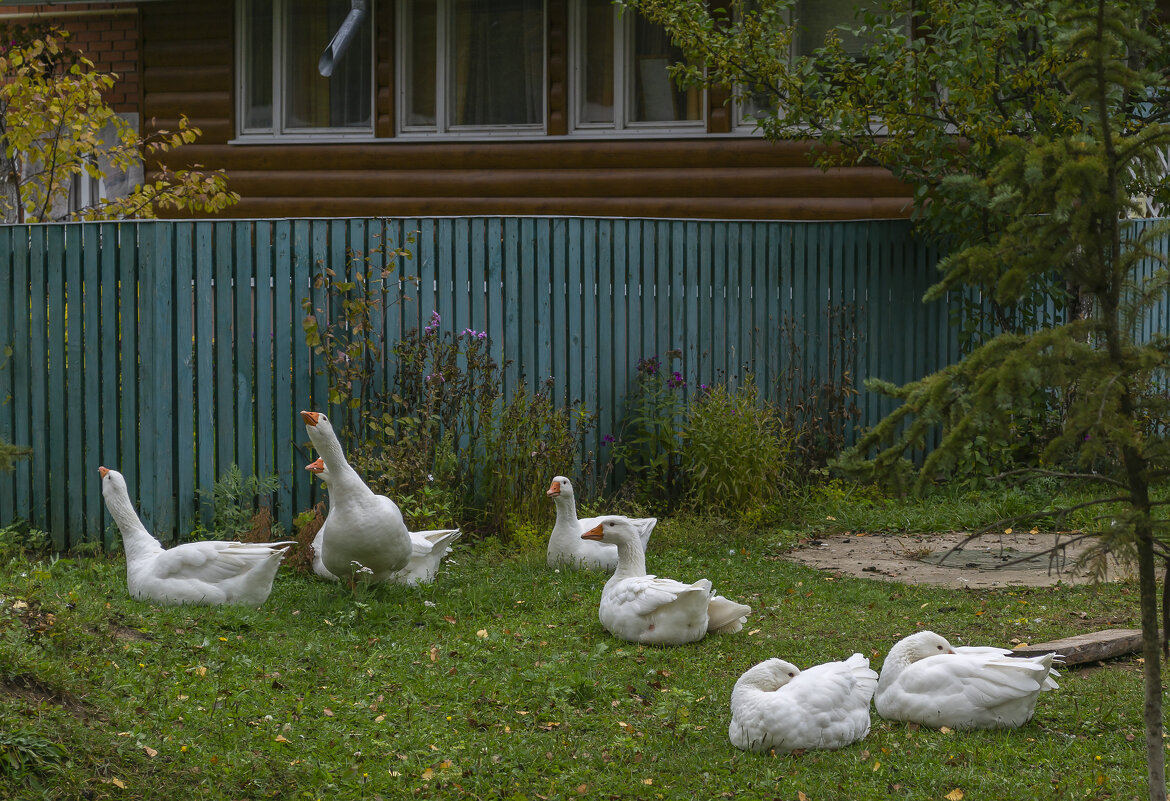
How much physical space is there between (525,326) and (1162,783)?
6.57 meters

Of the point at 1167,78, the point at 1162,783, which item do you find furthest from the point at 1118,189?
the point at 1167,78

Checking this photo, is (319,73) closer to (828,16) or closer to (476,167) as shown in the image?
(476,167)

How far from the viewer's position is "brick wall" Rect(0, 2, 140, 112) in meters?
13.9

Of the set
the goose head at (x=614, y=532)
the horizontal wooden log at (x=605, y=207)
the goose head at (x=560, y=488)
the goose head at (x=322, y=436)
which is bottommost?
the goose head at (x=614, y=532)

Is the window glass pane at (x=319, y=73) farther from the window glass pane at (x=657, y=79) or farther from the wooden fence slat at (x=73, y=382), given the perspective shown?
the wooden fence slat at (x=73, y=382)

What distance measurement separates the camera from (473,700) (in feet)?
16.9

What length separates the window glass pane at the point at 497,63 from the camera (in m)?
12.9

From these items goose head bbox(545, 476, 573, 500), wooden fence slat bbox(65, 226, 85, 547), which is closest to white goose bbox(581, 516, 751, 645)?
goose head bbox(545, 476, 573, 500)

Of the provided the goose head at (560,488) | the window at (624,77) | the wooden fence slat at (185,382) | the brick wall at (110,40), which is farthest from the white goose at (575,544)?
the brick wall at (110,40)

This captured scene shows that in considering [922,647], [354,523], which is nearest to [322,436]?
[354,523]

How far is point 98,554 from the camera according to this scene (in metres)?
8.00

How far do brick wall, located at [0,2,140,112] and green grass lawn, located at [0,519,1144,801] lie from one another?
338 inches

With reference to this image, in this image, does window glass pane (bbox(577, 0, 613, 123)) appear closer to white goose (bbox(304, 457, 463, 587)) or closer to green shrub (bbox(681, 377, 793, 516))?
green shrub (bbox(681, 377, 793, 516))

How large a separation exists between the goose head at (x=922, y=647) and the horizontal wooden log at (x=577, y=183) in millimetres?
7887
